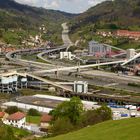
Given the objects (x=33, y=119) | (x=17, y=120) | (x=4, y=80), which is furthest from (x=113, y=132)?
(x=4, y=80)

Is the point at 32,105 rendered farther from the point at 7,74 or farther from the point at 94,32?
the point at 94,32

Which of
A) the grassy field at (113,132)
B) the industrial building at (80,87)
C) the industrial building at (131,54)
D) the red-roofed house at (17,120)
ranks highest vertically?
the grassy field at (113,132)

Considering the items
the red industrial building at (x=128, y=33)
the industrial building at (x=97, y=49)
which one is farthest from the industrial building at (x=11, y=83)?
the red industrial building at (x=128, y=33)

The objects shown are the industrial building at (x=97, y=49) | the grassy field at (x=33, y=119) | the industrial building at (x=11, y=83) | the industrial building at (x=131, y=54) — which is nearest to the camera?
the grassy field at (x=33, y=119)

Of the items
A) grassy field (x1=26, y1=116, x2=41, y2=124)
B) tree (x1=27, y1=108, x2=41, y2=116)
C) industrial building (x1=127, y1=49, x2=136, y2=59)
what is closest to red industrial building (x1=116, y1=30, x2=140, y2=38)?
industrial building (x1=127, y1=49, x2=136, y2=59)

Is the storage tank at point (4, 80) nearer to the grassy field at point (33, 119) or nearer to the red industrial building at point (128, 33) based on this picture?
the grassy field at point (33, 119)

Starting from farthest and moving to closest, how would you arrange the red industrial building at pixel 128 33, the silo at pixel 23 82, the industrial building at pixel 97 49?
1. the red industrial building at pixel 128 33
2. the industrial building at pixel 97 49
3. the silo at pixel 23 82

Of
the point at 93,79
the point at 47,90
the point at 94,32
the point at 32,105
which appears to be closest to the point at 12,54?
the point at 94,32

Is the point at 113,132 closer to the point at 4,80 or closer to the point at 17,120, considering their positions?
the point at 17,120

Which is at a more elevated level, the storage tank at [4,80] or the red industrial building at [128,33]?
the red industrial building at [128,33]
